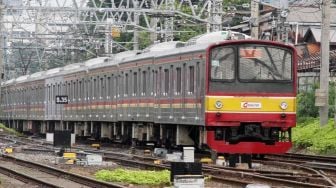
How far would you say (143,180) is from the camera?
1661cm

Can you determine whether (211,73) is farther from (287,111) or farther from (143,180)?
(143,180)

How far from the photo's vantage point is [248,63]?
21.0 meters

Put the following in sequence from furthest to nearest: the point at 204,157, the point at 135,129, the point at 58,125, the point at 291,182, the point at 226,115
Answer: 1. the point at 58,125
2. the point at 135,129
3. the point at 204,157
4. the point at 226,115
5. the point at 291,182

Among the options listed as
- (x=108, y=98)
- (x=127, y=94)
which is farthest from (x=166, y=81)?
(x=108, y=98)

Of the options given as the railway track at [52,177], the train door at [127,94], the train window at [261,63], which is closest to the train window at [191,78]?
the train window at [261,63]

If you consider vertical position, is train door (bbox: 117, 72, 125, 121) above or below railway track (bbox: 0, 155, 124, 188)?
above

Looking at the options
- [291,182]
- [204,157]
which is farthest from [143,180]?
[204,157]

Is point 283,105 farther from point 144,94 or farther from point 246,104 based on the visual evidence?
point 144,94

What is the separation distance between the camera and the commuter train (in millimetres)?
20688

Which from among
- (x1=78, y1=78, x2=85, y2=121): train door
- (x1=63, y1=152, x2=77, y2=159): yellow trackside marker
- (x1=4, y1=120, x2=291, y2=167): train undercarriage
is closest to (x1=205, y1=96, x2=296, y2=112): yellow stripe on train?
(x1=4, y1=120, x2=291, y2=167): train undercarriage

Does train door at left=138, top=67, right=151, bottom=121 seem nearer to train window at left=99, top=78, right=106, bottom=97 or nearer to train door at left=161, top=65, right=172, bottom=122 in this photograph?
train door at left=161, top=65, right=172, bottom=122

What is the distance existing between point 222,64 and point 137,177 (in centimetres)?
481

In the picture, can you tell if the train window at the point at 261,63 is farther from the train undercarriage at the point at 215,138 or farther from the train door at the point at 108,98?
the train door at the point at 108,98

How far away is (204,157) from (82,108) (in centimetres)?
1375
